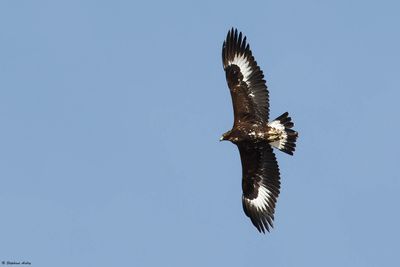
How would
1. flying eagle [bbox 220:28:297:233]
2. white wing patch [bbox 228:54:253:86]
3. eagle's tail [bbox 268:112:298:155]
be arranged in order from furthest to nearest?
white wing patch [bbox 228:54:253:86]
flying eagle [bbox 220:28:297:233]
eagle's tail [bbox 268:112:298:155]

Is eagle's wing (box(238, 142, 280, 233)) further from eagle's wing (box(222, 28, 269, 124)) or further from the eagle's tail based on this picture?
eagle's wing (box(222, 28, 269, 124))

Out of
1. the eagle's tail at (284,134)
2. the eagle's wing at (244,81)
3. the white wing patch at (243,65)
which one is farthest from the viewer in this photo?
the white wing patch at (243,65)

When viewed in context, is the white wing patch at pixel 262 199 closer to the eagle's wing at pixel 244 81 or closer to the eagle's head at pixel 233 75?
the eagle's wing at pixel 244 81

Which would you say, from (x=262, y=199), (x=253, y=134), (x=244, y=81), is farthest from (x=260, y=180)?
(x=244, y=81)

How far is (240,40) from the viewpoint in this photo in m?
14.8

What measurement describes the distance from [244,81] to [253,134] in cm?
154

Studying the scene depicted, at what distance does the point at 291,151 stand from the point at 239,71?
8.45ft

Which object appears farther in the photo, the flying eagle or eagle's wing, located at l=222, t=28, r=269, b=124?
eagle's wing, located at l=222, t=28, r=269, b=124

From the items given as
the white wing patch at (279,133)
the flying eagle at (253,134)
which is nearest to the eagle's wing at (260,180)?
the flying eagle at (253,134)

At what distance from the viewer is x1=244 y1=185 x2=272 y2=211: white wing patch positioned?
564 inches

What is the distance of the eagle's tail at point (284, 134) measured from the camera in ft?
44.3

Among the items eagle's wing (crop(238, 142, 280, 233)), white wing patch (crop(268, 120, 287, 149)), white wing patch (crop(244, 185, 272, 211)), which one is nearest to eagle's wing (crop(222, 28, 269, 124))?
white wing patch (crop(268, 120, 287, 149))

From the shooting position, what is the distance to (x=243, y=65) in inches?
576

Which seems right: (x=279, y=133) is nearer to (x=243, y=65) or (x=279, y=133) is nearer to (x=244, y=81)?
(x=244, y=81)
